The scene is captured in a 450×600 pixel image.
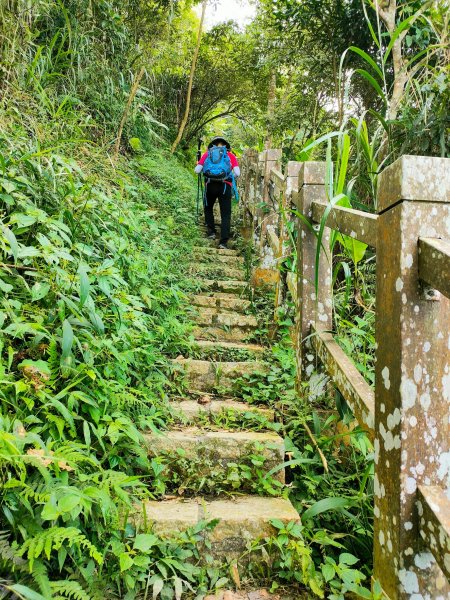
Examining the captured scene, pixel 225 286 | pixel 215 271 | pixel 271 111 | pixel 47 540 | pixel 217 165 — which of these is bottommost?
pixel 47 540

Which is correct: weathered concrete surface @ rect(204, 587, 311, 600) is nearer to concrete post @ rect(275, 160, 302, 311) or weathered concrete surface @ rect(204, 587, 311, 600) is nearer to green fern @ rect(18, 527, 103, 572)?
green fern @ rect(18, 527, 103, 572)

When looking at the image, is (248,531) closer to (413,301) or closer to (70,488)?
(70,488)


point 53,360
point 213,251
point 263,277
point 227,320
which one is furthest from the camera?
point 213,251

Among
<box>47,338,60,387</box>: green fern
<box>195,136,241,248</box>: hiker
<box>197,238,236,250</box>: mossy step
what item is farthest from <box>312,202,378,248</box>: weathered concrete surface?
<box>195,136,241,248</box>: hiker

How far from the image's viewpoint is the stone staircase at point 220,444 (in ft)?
6.11

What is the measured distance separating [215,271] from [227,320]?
1186 millimetres

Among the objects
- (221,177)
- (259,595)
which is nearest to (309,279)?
(259,595)

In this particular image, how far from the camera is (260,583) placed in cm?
175

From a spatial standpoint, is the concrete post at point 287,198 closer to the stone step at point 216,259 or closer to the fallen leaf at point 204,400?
the fallen leaf at point 204,400

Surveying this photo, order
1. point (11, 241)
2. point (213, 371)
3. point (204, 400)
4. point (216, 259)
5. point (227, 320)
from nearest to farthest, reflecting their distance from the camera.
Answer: point (11, 241)
point (204, 400)
point (213, 371)
point (227, 320)
point (216, 259)

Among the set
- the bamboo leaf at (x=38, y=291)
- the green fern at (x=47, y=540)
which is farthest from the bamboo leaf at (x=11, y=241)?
the green fern at (x=47, y=540)

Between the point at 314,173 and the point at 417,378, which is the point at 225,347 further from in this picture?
A: the point at 417,378

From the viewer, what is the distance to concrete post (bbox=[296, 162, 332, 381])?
2.53m

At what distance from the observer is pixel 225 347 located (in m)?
3.42
